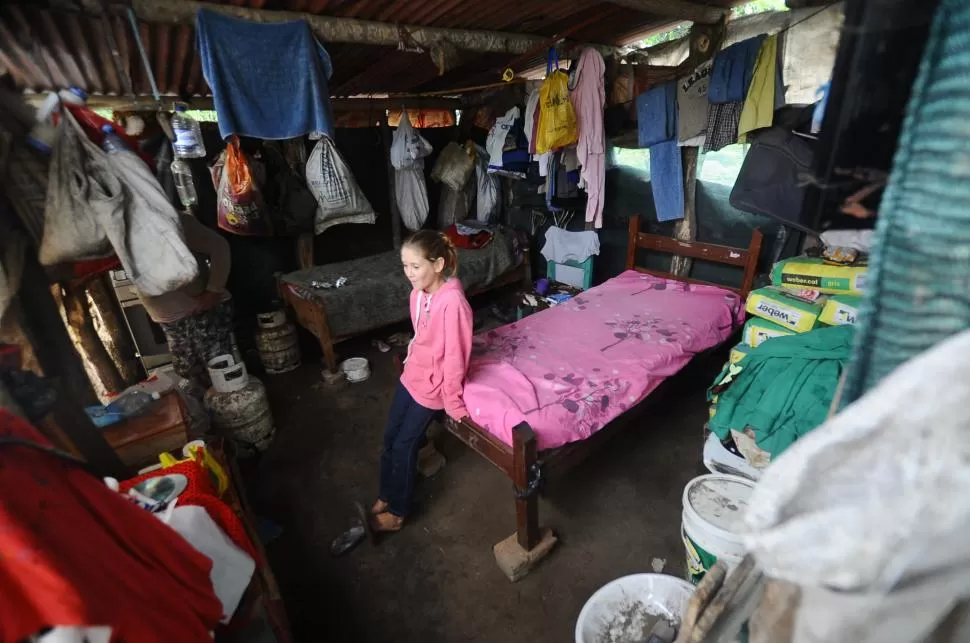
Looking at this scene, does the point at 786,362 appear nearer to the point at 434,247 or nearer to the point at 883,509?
the point at 434,247

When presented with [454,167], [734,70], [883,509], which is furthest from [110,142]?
[454,167]

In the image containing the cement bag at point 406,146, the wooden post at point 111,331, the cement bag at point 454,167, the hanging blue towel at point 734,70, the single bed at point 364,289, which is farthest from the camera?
the cement bag at point 454,167

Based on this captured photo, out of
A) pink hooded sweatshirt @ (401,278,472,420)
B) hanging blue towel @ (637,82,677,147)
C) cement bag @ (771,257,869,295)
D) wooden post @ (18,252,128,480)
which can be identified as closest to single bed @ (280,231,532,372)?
pink hooded sweatshirt @ (401,278,472,420)

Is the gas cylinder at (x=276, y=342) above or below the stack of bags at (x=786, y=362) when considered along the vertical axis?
below

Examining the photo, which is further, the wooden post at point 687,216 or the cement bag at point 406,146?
the cement bag at point 406,146

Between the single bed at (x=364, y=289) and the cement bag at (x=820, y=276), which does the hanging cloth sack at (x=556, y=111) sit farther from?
the cement bag at (x=820, y=276)

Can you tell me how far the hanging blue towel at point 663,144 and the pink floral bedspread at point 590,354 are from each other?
683 millimetres

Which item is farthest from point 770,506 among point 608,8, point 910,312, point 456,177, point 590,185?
point 456,177

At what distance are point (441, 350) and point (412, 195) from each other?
3735 mm

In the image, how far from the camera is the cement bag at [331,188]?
4.36 metres

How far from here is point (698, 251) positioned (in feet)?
12.3

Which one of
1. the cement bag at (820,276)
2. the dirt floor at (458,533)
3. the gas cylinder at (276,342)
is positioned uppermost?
the cement bag at (820,276)

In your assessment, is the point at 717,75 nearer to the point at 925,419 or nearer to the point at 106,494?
the point at 925,419

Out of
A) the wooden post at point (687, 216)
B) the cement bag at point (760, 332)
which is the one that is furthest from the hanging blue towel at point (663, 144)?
the cement bag at point (760, 332)
